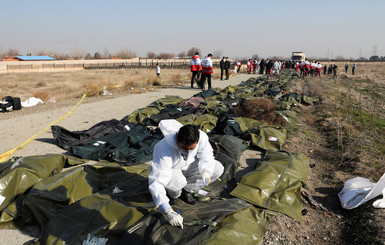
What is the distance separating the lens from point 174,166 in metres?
2.87

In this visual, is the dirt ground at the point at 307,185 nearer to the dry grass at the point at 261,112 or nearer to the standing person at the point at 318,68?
the dry grass at the point at 261,112

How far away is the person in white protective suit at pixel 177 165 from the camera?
2518mm

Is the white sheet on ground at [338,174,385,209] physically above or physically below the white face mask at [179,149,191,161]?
below

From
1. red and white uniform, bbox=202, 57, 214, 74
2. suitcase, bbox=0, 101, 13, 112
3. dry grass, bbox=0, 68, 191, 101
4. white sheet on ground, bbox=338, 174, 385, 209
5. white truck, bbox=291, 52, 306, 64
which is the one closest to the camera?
white sheet on ground, bbox=338, 174, 385, 209

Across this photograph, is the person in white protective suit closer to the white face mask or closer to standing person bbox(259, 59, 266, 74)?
the white face mask

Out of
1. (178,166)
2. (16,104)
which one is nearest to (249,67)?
(16,104)

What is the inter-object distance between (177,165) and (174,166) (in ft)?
0.11

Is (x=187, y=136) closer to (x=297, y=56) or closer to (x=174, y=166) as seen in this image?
(x=174, y=166)

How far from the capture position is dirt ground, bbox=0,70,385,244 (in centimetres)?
293

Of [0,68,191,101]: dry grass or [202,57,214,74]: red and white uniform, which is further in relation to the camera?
[0,68,191,101]: dry grass

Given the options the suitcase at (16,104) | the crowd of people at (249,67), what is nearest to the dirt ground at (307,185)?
the suitcase at (16,104)

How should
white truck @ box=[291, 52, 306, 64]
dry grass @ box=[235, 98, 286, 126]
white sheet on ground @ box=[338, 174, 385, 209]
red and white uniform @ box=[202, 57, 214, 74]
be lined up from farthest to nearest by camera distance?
white truck @ box=[291, 52, 306, 64], red and white uniform @ box=[202, 57, 214, 74], dry grass @ box=[235, 98, 286, 126], white sheet on ground @ box=[338, 174, 385, 209]

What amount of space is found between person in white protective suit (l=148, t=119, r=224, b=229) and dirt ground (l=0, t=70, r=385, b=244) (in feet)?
3.21

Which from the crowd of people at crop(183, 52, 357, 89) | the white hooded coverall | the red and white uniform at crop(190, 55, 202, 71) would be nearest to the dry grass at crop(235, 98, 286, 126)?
the white hooded coverall
